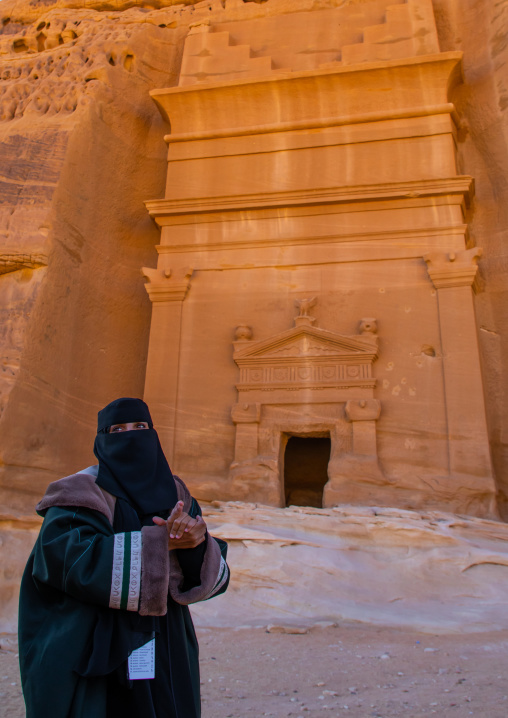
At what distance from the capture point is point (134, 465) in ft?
8.30

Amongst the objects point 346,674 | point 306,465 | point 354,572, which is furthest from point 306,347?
point 346,674

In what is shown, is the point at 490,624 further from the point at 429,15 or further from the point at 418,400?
the point at 429,15

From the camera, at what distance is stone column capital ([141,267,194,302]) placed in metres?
9.81

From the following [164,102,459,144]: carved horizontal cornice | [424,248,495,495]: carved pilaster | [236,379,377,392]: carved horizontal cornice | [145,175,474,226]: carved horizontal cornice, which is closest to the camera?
[424,248,495,495]: carved pilaster

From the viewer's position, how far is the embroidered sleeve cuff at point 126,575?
2.15 meters

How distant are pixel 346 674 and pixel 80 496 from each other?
2.76 meters

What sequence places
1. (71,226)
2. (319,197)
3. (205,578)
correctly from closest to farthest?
(205,578) → (319,197) → (71,226)

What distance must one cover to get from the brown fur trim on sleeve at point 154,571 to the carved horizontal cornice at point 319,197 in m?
8.16

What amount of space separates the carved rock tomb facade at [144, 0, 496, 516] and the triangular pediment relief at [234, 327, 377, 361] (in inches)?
0.8

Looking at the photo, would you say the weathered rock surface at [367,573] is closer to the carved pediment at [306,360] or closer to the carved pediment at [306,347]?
the carved pediment at [306,360]

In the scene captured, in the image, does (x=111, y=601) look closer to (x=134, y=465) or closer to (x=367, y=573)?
(x=134, y=465)

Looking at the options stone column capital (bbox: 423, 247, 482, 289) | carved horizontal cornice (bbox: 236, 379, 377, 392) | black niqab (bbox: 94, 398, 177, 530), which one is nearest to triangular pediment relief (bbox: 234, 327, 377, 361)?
carved horizontal cornice (bbox: 236, 379, 377, 392)

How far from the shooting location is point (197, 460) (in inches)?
349

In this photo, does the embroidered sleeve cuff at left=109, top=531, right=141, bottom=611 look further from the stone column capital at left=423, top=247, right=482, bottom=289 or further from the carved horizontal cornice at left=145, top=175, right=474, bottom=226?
the carved horizontal cornice at left=145, top=175, right=474, bottom=226
